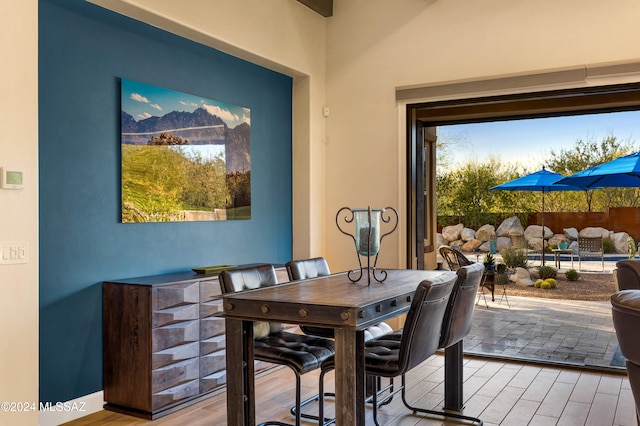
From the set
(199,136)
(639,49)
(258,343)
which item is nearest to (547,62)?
(639,49)

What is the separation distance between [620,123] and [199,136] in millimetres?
3456

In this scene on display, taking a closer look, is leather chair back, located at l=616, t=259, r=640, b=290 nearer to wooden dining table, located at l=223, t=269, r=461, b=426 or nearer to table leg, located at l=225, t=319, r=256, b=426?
wooden dining table, located at l=223, t=269, r=461, b=426

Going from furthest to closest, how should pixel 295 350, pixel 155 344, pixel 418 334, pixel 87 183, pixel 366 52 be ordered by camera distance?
pixel 366 52, pixel 87 183, pixel 155 344, pixel 295 350, pixel 418 334

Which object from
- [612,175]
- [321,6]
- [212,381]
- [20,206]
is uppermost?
[321,6]

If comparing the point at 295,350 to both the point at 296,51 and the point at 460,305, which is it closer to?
the point at 460,305

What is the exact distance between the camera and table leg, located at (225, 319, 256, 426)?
9.55 feet

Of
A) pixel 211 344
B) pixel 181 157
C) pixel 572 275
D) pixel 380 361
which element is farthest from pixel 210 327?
pixel 572 275

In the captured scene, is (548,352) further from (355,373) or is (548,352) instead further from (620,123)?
(355,373)

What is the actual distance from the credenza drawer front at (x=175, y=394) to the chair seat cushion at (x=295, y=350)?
712 millimetres

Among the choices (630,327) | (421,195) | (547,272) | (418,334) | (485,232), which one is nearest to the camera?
(630,327)

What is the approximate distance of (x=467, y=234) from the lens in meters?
5.39

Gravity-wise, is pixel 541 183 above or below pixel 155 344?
above

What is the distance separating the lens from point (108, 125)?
3.85m

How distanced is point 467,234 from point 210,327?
262 centimetres
